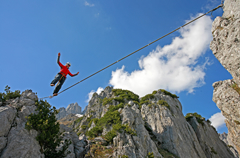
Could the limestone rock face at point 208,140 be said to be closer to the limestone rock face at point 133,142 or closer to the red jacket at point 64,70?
the limestone rock face at point 133,142

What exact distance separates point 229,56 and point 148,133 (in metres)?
18.8

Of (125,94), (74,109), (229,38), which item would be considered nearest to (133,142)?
(229,38)

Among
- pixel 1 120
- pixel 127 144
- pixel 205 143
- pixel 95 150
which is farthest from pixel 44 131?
pixel 205 143

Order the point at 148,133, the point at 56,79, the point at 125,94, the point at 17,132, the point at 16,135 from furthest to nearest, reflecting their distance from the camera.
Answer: the point at 125,94 → the point at 148,133 → the point at 56,79 → the point at 17,132 → the point at 16,135

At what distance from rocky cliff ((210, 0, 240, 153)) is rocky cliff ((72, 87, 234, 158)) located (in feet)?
38.4

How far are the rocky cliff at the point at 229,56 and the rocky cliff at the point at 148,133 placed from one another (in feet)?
38.4

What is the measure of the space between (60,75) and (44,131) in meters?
4.93

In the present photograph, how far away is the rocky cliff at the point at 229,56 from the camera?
15.0 m

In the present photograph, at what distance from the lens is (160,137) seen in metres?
30.1

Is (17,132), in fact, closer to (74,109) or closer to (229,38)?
(229,38)

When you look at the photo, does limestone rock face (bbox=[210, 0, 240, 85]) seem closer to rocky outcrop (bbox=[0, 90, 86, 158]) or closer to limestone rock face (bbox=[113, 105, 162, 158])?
limestone rock face (bbox=[113, 105, 162, 158])

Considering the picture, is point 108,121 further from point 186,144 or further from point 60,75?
point 186,144

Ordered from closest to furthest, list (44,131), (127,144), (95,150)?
(44,131)
(95,150)
(127,144)

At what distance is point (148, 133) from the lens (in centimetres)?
2744
